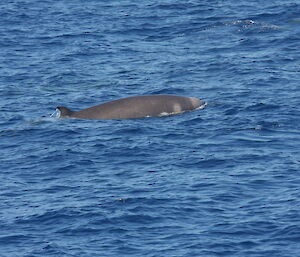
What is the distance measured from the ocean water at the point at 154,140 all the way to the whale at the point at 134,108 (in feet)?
1.51

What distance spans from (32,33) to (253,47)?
37.1 ft

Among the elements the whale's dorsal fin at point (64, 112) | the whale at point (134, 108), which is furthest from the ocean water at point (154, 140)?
the whale at point (134, 108)

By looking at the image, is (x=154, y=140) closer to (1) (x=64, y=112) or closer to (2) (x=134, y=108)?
(2) (x=134, y=108)

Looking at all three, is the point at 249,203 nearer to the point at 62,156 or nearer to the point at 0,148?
the point at 62,156

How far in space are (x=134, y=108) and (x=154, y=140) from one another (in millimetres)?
3255

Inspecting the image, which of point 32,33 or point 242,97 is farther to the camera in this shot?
point 32,33

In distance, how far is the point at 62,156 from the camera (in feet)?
100.0

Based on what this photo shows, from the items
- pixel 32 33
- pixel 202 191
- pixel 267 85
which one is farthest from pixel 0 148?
pixel 32 33

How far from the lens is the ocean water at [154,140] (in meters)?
24.5

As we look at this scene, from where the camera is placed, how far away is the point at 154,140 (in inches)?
1244

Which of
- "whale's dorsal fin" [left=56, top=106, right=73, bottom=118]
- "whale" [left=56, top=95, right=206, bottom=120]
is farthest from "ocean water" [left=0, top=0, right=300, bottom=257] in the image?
"whale" [left=56, top=95, right=206, bottom=120]

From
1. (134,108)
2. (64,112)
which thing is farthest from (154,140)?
(64,112)

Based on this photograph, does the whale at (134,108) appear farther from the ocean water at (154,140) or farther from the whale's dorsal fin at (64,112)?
the ocean water at (154,140)

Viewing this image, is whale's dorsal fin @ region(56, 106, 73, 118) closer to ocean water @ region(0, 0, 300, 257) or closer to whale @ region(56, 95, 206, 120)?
whale @ region(56, 95, 206, 120)
